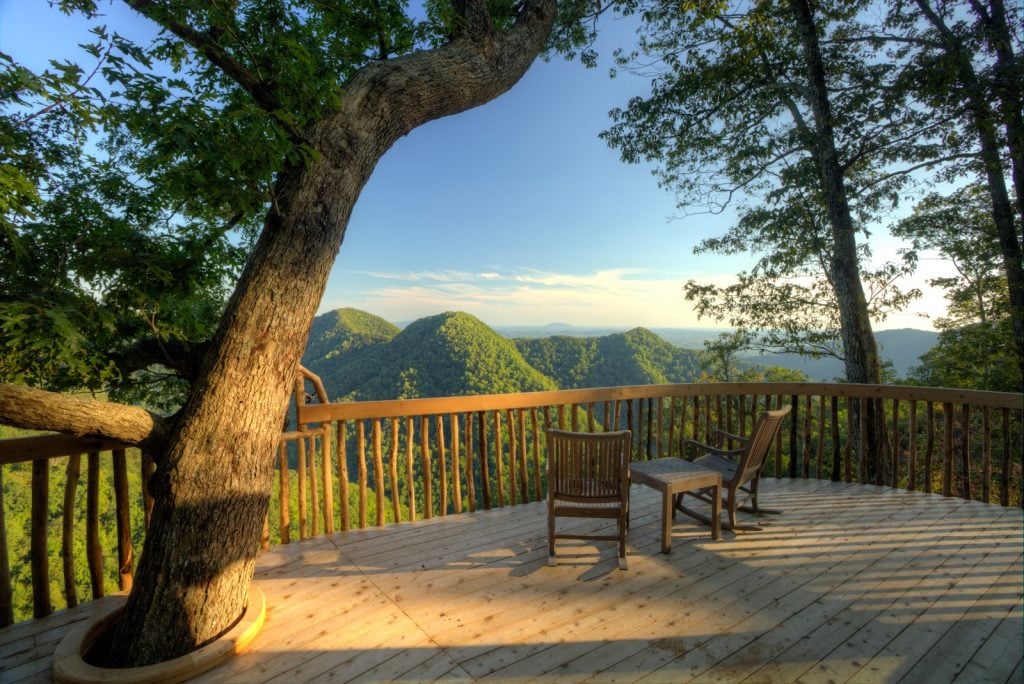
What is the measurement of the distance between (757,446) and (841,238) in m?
4.05

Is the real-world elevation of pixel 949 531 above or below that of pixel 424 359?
below

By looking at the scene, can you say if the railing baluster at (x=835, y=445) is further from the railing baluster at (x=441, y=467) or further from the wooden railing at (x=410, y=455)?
the railing baluster at (x=441, y=467)

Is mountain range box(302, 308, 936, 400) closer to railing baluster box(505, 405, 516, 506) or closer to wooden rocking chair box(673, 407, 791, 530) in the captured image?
railing baluster box(505, 405, 516, 506)

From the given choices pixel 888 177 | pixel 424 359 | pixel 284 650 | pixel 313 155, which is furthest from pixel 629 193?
pixel 284 650

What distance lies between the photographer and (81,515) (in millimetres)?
12570

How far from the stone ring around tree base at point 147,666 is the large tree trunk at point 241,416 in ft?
0.27

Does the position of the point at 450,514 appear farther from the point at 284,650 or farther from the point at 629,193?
the point at 629,193

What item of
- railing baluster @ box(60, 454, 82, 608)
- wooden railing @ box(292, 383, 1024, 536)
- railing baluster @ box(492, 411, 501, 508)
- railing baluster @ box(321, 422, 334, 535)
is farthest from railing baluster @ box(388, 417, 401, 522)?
railing baluster @ box(60, 454, 82, 608)

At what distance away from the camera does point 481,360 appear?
1391cm

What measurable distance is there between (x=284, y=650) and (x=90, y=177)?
9.03 feet

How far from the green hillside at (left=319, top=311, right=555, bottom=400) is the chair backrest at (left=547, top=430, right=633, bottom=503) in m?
8.89

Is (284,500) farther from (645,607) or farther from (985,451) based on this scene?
(985,451)

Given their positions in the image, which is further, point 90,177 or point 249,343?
point 90,177

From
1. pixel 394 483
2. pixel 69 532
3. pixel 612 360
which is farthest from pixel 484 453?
pixel 612 360
